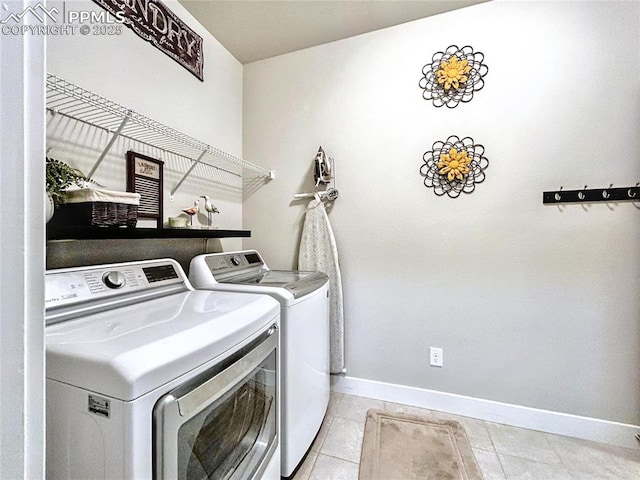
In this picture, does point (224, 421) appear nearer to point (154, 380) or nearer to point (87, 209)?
point (154, 380)

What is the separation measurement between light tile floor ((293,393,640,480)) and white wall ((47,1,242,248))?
4.73ft

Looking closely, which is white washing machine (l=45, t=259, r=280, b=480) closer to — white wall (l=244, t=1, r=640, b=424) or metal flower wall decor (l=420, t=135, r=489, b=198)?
white wall (l=244, t=1, r=640, b=424)

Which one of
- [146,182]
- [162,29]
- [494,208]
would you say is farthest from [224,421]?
[162,29]

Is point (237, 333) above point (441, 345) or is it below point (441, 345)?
above

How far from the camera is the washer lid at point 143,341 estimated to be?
24.6 inches

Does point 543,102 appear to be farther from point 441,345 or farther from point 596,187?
point 441,345

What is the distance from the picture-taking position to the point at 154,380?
65cm

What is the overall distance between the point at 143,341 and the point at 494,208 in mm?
1853

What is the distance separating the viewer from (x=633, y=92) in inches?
60.3

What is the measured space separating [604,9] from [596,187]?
0.94m

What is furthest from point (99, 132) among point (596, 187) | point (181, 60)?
point (596, 187)

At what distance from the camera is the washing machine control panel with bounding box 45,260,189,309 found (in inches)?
36.8

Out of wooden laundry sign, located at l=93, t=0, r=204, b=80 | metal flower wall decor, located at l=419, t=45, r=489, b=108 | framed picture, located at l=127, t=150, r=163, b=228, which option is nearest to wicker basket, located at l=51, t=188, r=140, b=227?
framed picture, located at l=127, t=150, r=163, b=228

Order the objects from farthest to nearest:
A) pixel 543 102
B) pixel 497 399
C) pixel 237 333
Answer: pixel 497 399 → pixel 543 102 → pixel 237 333
